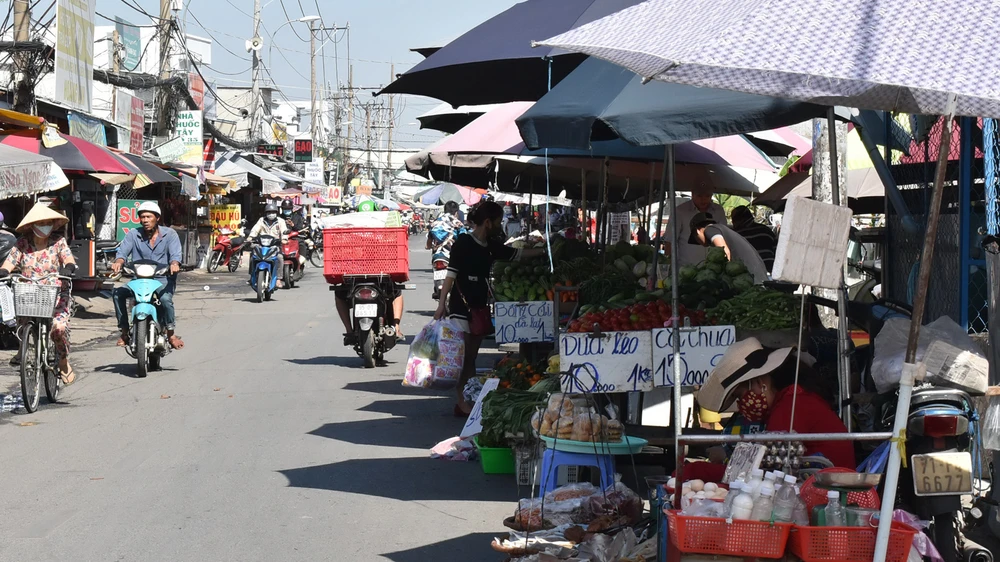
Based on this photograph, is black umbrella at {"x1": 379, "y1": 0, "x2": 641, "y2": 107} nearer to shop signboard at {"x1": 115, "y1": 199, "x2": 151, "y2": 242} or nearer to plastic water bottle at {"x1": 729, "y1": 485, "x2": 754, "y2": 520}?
plastic water bottle at {"x1": 729, "y1": 485, "x2": 754, "y2": 520}

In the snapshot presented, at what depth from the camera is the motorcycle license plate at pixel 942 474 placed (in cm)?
453

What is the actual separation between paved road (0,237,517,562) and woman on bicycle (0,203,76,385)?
1.12 m

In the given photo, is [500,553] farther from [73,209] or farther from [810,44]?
[73,209]

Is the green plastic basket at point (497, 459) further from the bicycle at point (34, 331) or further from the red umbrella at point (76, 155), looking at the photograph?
the red umbrella at point (76, 155)

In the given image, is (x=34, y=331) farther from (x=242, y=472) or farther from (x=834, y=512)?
(x=834, y=512)

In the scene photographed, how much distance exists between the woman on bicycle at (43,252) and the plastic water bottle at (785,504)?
347 inches

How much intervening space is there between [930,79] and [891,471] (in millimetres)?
1378

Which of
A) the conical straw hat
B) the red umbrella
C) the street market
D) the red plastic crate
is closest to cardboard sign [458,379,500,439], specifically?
the street market

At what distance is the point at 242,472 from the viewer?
819 centimetres

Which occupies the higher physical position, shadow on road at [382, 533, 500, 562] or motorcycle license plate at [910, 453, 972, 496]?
motorcycle license plate at [910, 453, 972, 496]

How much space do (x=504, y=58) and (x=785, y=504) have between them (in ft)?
13.7

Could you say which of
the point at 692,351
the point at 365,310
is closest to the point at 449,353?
the point at 365,310

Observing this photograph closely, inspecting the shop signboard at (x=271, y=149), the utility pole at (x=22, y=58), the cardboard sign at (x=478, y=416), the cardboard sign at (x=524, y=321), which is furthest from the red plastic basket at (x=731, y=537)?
the shop signboard at (x=271, y=149)

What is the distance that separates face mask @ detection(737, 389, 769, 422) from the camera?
5340mm
